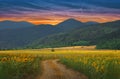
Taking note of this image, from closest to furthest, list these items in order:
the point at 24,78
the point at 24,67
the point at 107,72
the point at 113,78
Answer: the point at 113,78 < the point at 107,72 < the point at 24,78 < the point at 24,67

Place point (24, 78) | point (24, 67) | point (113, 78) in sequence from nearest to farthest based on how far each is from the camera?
point (113, 78) → point (24, 78) → point (24, 67)

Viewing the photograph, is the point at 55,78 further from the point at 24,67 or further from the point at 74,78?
the point at 24,67

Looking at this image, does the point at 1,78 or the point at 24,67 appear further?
the point at 24,67

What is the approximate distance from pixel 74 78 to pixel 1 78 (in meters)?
6.80

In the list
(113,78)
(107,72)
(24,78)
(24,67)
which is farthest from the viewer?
(24,67)

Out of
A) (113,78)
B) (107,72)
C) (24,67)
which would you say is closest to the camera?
(113,78)

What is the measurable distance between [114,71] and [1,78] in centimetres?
814

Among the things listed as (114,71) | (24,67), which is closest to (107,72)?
(114,71)

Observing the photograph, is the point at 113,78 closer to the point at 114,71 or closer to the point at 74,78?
the point at 114,71

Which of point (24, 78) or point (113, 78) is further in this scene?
point (24, 78)

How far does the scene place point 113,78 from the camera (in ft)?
82.4

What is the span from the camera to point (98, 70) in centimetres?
3006

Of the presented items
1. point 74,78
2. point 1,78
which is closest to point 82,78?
point 74,78

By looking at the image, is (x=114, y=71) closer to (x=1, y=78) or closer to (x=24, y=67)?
(x=1, y=78)
